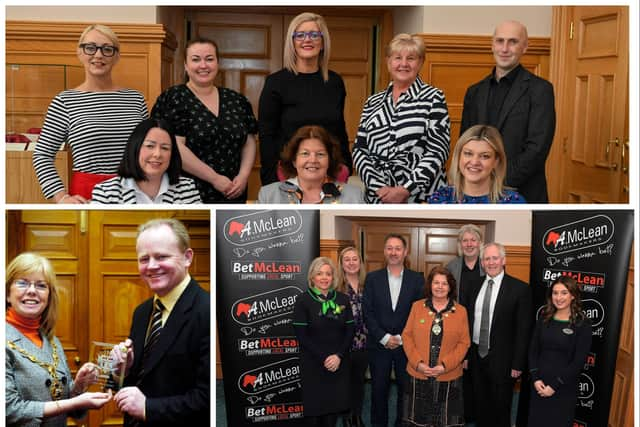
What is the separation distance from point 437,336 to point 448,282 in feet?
0.48

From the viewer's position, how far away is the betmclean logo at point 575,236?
220 cm

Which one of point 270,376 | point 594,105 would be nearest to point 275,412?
point 270,376

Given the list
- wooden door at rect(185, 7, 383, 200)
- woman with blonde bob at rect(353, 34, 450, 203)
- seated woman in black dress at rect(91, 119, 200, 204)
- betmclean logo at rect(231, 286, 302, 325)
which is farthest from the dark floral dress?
wooden door at rect(185, 7, 383, 200)

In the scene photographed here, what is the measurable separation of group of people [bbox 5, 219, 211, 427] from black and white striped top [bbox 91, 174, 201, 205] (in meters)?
0.17

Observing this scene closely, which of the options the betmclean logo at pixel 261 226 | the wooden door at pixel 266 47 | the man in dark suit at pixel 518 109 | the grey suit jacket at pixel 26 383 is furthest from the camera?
the wooden door at pixel 266 47

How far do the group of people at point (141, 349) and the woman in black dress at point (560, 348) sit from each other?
2.88ft

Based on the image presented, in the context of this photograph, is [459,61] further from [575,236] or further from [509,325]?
[509,325]

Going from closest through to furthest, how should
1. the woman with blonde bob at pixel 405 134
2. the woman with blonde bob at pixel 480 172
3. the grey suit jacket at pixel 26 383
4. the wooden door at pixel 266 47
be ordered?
the grey suit jacket at pixel 26 383, the woman with blonde bob at pixel 480 172, the woman with blonde bob at pixel 405 134, the wooden door at pixel 266 47

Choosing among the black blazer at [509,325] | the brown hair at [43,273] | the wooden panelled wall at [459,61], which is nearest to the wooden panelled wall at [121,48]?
the wooden panelled wall at [459,61]

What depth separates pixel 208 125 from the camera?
2.60 metres

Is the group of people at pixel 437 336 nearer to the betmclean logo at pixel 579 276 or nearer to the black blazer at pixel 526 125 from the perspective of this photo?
the betmclean logo at pixel 579 276

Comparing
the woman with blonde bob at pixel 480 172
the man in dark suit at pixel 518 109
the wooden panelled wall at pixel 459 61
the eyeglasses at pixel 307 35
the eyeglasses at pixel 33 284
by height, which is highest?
the wooden panelled wall at pixel 459 61

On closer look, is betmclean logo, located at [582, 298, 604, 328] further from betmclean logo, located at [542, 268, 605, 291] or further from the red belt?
the red belt

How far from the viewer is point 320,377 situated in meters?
2.21
